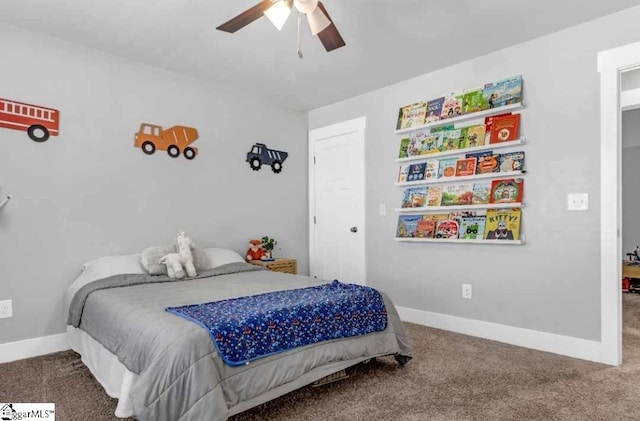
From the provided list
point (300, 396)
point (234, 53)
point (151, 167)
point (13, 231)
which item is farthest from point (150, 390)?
point (234, 53)

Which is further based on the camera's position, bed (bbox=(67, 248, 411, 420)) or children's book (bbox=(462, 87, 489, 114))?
children's book (bbox=(462, 87, 489, 114))

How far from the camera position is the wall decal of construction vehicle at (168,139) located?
3.43 m

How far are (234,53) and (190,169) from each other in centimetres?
117

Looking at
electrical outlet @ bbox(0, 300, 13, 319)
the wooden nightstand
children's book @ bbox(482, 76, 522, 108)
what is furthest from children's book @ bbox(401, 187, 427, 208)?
electrical outlet @ bbox(0, 300, 13, 319)

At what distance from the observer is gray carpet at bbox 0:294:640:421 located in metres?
1.96

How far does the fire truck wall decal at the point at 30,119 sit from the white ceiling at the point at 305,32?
58 cm

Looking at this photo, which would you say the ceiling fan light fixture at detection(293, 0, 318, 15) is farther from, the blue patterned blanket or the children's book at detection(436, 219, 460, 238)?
the children's book at detection(436, 219, 460, 238)

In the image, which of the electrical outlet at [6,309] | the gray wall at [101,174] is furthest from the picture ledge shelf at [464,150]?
the electrical outlet at [6,309]

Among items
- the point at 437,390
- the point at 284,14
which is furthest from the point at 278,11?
the point at 437,390

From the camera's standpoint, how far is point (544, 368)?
2.54m

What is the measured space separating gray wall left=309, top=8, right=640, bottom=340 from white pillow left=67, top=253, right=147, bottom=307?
8.15ft

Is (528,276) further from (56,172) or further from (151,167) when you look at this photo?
(56,172)

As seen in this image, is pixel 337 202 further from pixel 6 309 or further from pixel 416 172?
pixel 6 309

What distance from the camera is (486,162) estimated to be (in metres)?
3.20
